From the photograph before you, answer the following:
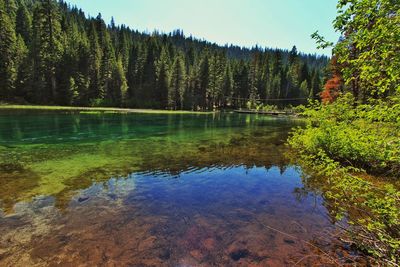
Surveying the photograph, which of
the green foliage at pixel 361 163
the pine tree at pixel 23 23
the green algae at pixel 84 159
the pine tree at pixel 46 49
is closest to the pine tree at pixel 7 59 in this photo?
the pine tree at pixel 46 49

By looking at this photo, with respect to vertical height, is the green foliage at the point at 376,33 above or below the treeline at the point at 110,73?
below

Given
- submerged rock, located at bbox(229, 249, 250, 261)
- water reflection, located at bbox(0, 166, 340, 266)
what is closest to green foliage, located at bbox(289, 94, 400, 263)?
water reflection, located at bbox(0, 166, 340, 266)

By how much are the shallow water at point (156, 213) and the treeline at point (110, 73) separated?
181 feet

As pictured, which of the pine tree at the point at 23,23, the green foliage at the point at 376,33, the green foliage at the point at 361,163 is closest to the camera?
the green foliage at the point at 376,33

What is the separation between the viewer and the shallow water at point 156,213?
5617 mm

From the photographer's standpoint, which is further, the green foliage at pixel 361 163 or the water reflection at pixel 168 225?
the water reflection at pixel 168 225

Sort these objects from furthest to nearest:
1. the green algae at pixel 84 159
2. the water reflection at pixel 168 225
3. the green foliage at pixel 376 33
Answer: the green algae at pixel 84 159
the water reflection at pixel 168 225
the green foliage at pixel 376 33

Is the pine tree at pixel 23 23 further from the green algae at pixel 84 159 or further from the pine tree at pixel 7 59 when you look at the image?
the green algae at pixel 84 159

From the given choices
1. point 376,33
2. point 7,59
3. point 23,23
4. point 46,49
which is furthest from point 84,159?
point 23,23

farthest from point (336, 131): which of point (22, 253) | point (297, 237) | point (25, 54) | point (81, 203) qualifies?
point (25, 54)

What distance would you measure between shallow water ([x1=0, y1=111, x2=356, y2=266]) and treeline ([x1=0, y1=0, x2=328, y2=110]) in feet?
181

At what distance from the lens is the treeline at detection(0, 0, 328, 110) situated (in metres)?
60.2

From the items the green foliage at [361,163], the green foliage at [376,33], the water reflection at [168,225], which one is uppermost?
the green foliage at [376,33]

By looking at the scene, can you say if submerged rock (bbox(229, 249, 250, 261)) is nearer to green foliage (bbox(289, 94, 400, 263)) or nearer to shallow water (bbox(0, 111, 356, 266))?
shallow water (bbox(0, 111, 356, 266))
